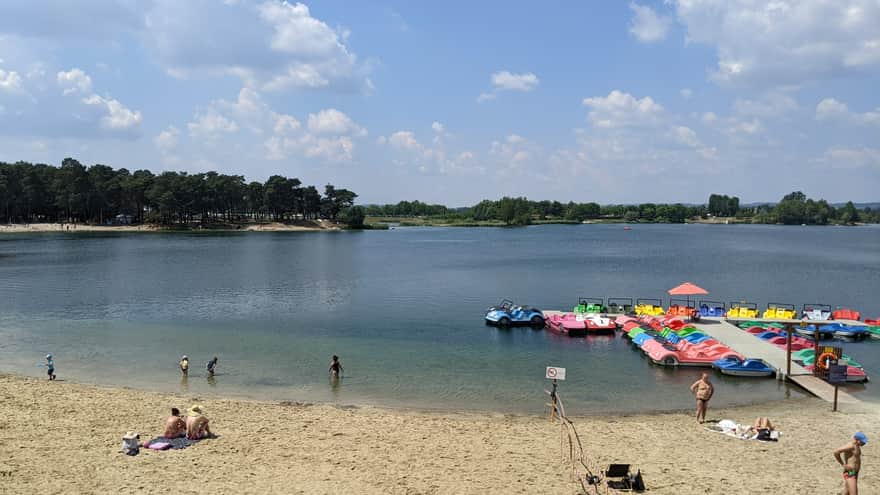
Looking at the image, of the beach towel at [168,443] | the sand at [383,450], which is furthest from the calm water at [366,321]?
the beach towel at [168,443]

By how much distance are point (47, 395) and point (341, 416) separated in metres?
12.7

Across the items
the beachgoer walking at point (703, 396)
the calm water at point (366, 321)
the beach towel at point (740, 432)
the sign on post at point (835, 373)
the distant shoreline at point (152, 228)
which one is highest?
the distant shoreline at point (152, 228)

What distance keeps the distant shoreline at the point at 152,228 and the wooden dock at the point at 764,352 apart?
159m

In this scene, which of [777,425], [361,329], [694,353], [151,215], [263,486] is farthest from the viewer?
[151,215]

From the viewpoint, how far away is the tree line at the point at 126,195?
155875mm

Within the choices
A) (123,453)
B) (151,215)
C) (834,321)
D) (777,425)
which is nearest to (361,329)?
(123,453)

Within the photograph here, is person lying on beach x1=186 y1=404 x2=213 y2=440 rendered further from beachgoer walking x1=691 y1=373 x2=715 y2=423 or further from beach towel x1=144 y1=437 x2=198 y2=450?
beachgoer walking x1=691 y1=373 x2=715 y2=423

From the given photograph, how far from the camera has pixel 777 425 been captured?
2111cm

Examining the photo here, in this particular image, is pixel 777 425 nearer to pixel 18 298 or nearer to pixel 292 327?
pixel 292 327

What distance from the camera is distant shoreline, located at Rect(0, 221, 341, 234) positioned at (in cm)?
15488

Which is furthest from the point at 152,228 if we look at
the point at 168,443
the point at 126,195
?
the point at 168,443

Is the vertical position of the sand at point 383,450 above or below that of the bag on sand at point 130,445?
below

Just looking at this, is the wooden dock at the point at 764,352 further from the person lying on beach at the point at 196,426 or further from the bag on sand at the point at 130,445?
the bag on sand at the point at 130,445

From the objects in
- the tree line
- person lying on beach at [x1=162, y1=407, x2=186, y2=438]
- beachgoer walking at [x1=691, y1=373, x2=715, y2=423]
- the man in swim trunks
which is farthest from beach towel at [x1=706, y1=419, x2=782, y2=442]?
the tree line
